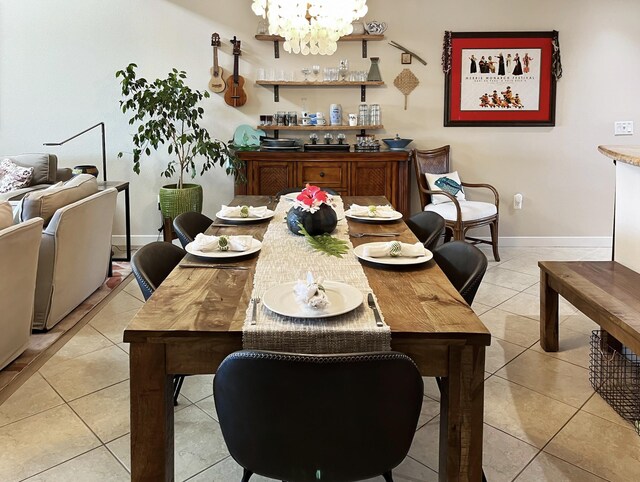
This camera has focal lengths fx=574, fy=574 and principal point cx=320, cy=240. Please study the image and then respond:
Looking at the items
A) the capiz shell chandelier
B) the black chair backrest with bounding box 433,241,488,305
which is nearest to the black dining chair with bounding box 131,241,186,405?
the black chair backrest with bounding box 433,241,488,305

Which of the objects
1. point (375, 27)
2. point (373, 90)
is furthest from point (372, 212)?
point (375, 27)

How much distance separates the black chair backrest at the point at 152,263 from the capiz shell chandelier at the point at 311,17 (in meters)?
1.59

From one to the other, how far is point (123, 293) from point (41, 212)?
3.35 ft

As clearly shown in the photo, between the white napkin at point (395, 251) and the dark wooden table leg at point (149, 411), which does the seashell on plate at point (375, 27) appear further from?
the dark wooden table leg at point (149, 411)

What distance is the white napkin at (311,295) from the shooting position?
157cm

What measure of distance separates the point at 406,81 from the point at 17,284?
3876 millimetres

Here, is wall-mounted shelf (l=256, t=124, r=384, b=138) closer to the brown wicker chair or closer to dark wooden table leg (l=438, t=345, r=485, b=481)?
the brown wicker chair

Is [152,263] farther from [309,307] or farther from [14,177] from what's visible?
[14,177]

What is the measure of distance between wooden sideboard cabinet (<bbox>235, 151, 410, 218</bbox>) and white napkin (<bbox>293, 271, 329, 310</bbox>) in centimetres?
359

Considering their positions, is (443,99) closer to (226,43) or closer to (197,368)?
(226,43)

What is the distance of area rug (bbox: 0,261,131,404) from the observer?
2.74 meters

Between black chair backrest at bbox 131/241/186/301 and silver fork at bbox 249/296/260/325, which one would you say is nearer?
silver fork at bbox 249/296/260/325

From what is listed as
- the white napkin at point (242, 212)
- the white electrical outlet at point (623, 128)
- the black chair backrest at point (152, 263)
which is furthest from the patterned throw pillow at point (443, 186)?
the black chair backrest at point (152, 263)

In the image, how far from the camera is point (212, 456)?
7.12ft
